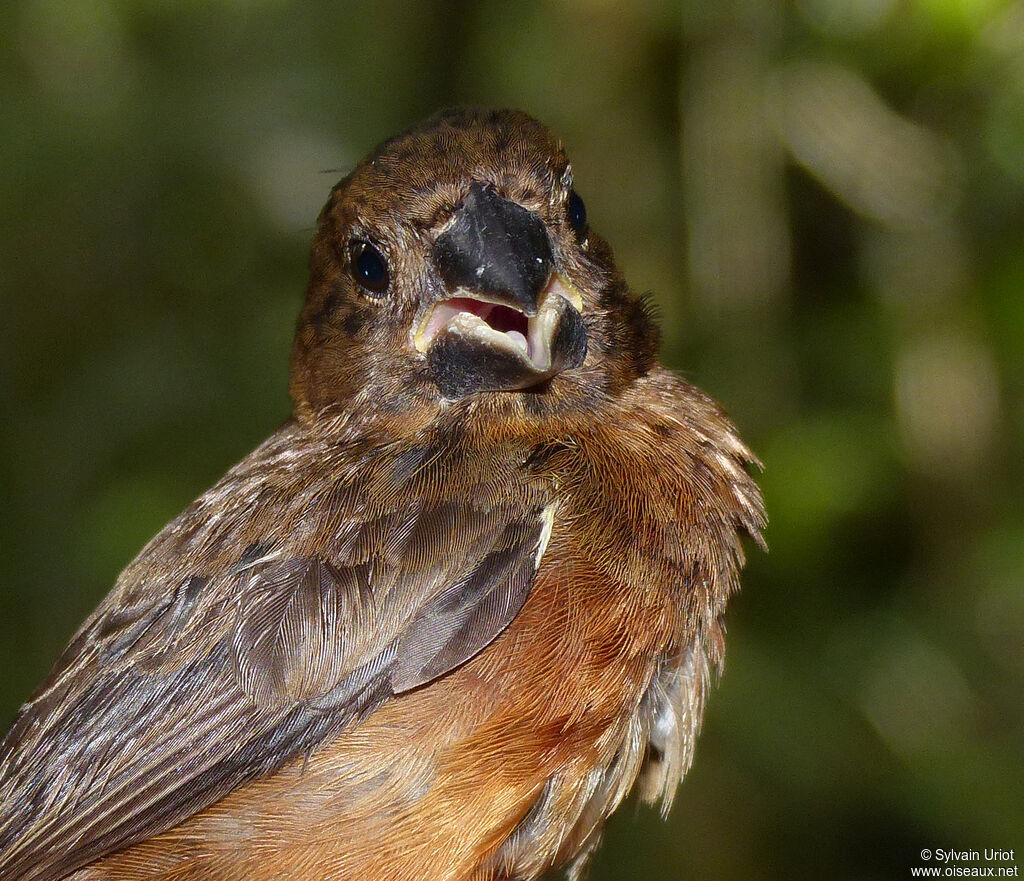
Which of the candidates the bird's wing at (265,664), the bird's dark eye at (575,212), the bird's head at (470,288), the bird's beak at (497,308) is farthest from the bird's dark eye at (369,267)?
the bird's wing at (265,664)

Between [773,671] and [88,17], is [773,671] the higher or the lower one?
the lower one

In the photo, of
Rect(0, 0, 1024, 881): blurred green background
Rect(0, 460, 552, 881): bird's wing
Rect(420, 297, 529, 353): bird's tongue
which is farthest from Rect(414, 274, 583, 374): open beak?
Rect(0, 0, 1024, 881): blurred green background

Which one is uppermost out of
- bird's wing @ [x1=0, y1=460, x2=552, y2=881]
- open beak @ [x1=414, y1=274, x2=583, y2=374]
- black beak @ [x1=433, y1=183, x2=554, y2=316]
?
black beak @ [x1=433, y1=183, x2=554, y2=316]

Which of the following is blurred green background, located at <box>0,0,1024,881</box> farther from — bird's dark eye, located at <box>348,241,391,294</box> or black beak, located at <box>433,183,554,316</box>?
bird's dark eye, located at <box>348,241,391,294</box>

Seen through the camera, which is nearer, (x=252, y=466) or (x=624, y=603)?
(x=624, y=603)

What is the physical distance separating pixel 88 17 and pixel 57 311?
1710mm

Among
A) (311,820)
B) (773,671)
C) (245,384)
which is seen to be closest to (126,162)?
(245,384)

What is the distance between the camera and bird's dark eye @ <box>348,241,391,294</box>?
9.51 ft

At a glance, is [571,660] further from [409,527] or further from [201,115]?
[201,115]

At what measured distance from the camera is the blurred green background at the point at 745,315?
489 centimetres

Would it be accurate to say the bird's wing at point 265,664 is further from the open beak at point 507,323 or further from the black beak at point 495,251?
the black beak at point 495,251

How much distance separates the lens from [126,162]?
→ 6.07m

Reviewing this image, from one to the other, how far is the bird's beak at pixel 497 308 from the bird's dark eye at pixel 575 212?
0.54ft

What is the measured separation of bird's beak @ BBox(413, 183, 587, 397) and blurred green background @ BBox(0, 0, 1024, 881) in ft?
7.32
